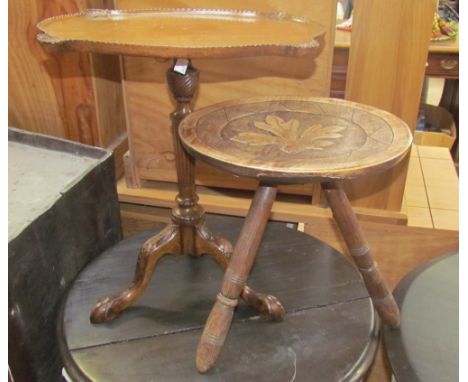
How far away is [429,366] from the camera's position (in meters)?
0.80

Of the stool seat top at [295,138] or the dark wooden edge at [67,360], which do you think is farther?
the dark wooden edge at [67,360]

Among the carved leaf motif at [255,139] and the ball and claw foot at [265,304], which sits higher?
the carved leaf motif at [255,139]

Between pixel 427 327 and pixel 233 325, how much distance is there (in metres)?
0.35

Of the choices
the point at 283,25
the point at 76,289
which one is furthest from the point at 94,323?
the point at 283,25

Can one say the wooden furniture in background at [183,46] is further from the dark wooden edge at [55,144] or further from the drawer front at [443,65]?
the drawer front at [443,65]

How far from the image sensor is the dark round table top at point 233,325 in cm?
82

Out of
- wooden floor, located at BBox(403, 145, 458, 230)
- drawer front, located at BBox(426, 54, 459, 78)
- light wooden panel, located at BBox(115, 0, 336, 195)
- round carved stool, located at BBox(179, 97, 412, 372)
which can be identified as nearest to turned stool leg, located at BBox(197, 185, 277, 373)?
round carved stool, located at BBox(179, 97, 412, 372)

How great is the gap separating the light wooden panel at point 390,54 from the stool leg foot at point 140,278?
530mm

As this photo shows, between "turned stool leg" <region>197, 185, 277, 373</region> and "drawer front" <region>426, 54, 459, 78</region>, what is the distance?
5.26ft

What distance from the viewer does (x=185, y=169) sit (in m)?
0.94

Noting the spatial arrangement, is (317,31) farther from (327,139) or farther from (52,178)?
(52,178)

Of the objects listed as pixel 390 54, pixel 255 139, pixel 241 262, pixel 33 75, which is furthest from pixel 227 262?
pixel 33 75

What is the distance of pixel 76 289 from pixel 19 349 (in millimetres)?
157

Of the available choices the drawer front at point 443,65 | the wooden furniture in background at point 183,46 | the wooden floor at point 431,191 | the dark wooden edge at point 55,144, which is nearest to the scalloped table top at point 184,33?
the wooden furniture in background at point 183,46
